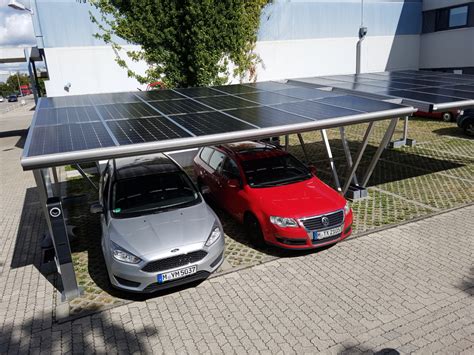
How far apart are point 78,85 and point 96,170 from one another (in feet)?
12.0

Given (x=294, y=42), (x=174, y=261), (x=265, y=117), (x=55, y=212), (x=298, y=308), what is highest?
(x=294, y=42)

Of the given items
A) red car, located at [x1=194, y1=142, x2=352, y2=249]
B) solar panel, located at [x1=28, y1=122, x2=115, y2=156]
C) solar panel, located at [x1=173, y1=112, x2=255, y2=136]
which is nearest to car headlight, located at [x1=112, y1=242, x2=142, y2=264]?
solar panel, located at [x1=28, y1=122, x2=115, y2=156]

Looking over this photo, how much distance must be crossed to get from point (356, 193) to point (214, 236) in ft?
15.3

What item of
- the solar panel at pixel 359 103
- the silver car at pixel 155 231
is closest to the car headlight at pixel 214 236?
the silver car at pixel 155 231

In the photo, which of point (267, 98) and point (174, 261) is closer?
point (174, 261)

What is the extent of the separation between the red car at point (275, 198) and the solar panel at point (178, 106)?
1.21 meters

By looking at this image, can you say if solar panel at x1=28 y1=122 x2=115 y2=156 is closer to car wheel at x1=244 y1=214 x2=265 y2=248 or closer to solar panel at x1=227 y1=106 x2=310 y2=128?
solar panel at x1=227 y1=106 x2=310 y2=128

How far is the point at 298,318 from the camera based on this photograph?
5012 millimetres

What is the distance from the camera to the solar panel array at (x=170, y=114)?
5.51m

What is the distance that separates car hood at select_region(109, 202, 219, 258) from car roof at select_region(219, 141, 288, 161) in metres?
2.13

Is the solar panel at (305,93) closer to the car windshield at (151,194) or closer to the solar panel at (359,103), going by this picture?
the solar panel at (359,103)

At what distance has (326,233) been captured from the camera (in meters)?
6.47

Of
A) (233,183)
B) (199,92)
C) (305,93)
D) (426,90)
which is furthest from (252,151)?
(426,90)

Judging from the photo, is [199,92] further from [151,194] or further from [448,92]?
[448,92]
